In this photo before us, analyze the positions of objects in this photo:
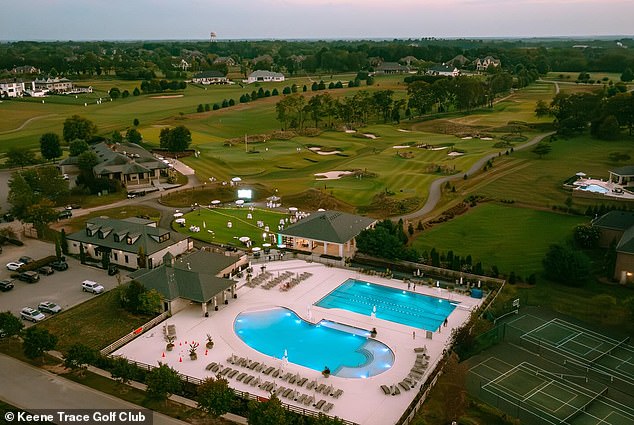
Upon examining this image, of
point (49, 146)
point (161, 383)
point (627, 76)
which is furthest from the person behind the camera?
point (627, 76)

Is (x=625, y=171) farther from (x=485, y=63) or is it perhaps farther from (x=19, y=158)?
(x=485, y=63)

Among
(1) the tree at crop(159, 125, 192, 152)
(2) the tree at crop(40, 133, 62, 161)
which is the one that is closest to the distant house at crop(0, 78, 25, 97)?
(2) the tree at crop(40, 133, 62, 161)

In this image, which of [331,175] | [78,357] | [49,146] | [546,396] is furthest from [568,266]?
[49,146]

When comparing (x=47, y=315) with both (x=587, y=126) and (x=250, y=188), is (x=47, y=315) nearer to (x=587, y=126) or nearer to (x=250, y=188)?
(x=250, y=188)

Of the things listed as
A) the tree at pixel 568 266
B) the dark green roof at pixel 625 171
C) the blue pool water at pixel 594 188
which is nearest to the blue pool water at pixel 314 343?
the tree at pixel 568 266

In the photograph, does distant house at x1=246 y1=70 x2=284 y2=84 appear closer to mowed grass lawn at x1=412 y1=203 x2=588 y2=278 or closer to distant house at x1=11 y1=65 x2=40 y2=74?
distant house at x1=11 y1=65 x2=40 y2=74

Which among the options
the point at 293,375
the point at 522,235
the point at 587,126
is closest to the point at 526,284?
the point at 522,235
